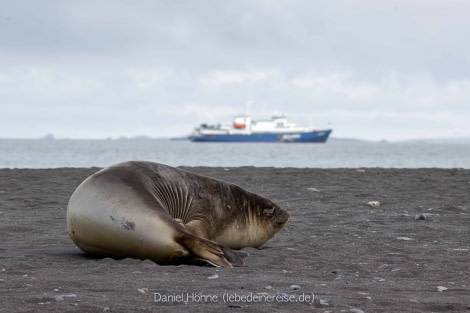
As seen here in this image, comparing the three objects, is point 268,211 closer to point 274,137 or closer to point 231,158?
point 231,158

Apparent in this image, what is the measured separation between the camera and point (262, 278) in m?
6.30

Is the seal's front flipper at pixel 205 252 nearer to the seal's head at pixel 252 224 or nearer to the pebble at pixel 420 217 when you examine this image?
the seal's head at pixel 252 224

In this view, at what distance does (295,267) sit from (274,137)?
403 ft

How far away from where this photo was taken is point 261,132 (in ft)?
420

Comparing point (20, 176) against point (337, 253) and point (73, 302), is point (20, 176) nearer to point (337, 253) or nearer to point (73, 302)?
point (337, 253)

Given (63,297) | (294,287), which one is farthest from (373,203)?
(63,297)

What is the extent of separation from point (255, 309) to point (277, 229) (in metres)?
3.75

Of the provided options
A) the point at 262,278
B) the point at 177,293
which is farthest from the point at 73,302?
the point at 262,278

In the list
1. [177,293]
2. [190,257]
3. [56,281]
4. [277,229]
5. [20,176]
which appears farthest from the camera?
[20,176]

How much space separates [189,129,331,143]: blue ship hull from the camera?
127250mm

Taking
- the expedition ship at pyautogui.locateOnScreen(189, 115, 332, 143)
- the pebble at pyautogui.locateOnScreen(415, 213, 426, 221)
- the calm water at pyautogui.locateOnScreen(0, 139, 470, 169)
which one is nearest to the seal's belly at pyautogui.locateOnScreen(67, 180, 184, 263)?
the pebble at pyautogui.locateOnScreen(415, 213, 426, 221)

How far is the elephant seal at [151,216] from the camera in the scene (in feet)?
22.5

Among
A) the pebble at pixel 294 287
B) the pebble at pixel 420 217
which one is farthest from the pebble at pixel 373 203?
the pebble at pixel 294 287

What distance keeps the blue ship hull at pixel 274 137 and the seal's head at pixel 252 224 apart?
118 m
